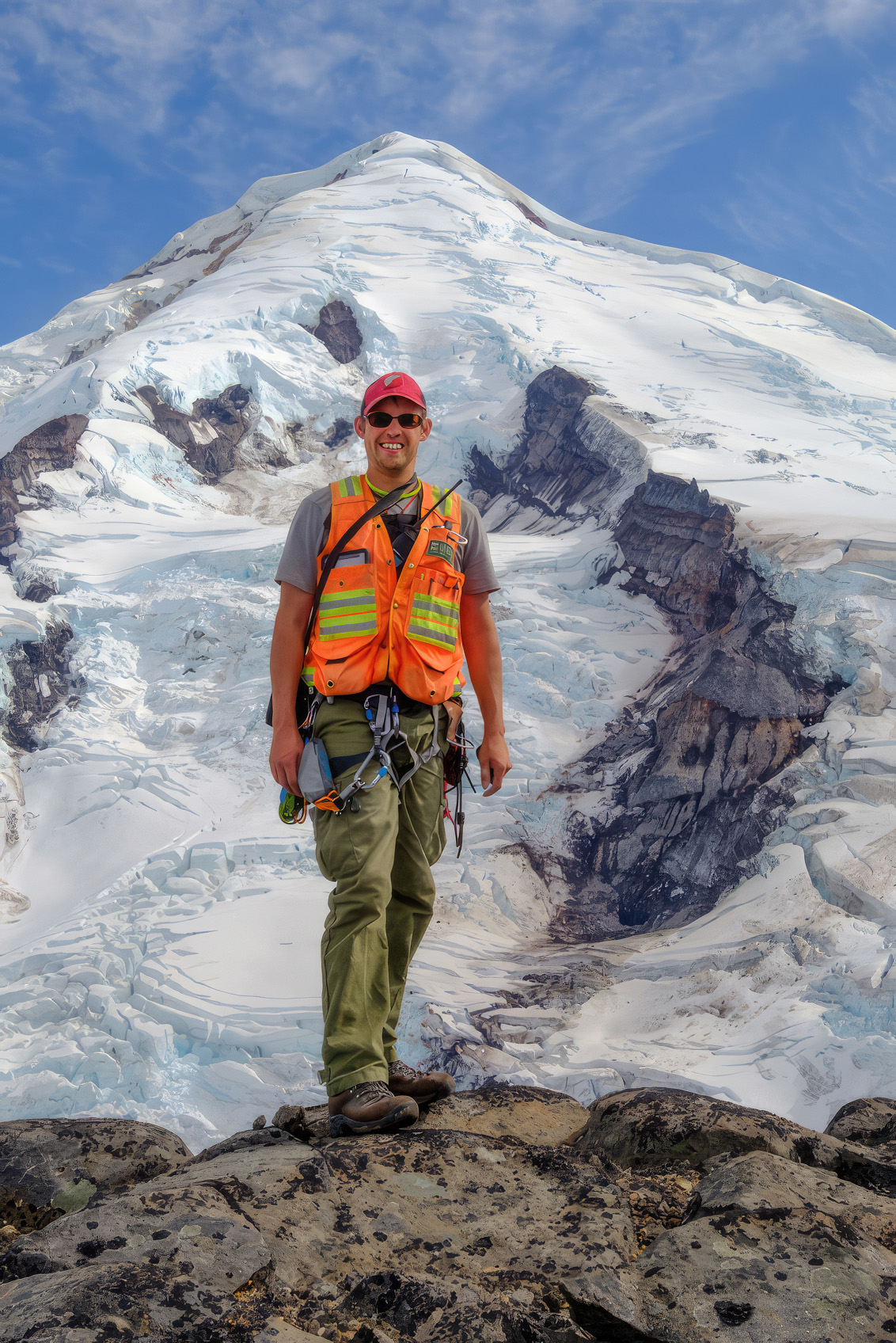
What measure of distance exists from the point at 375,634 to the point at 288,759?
0.42 metres

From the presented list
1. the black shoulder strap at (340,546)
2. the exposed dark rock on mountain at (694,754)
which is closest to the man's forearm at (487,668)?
the black shoulder strap at (340,546)

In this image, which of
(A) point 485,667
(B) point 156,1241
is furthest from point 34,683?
(B) point 156,1241

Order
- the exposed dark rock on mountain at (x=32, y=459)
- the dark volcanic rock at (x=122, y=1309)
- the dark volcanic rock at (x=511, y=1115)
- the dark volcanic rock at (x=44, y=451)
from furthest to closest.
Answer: the dark volcanic rock at (x=44, y=451) → the exposed dark rock on mountain at (x=32, y=459) → the dark volcanic rock at (x=511, y=1115) → the dark volcanic rock at (x=122, y=1309)

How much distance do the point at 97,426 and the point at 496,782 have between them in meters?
21.0

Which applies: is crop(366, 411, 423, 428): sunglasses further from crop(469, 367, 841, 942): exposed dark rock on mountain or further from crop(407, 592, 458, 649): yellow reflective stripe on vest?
crop(469, 367, 841, 942): exposed dark rock on mountain

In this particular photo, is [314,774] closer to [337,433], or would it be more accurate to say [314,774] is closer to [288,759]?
[288,759]

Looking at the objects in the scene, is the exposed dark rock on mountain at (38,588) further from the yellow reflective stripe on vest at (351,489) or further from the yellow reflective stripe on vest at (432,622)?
the yellow reflective stripe on vest at (432,622)

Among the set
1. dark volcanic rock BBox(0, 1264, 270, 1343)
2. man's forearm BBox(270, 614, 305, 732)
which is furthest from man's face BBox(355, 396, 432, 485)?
dark volcanic rock BBox(0, 1264, 270, 1343)

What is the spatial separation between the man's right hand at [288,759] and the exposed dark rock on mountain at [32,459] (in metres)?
18.3

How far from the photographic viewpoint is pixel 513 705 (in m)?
14.2

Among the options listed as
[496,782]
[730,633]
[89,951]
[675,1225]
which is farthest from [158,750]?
[675,1225]

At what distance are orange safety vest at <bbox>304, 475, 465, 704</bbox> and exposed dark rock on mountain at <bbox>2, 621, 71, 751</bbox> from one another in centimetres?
1341

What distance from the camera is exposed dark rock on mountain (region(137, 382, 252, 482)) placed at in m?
22.6

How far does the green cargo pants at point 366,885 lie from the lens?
7.87 ft
